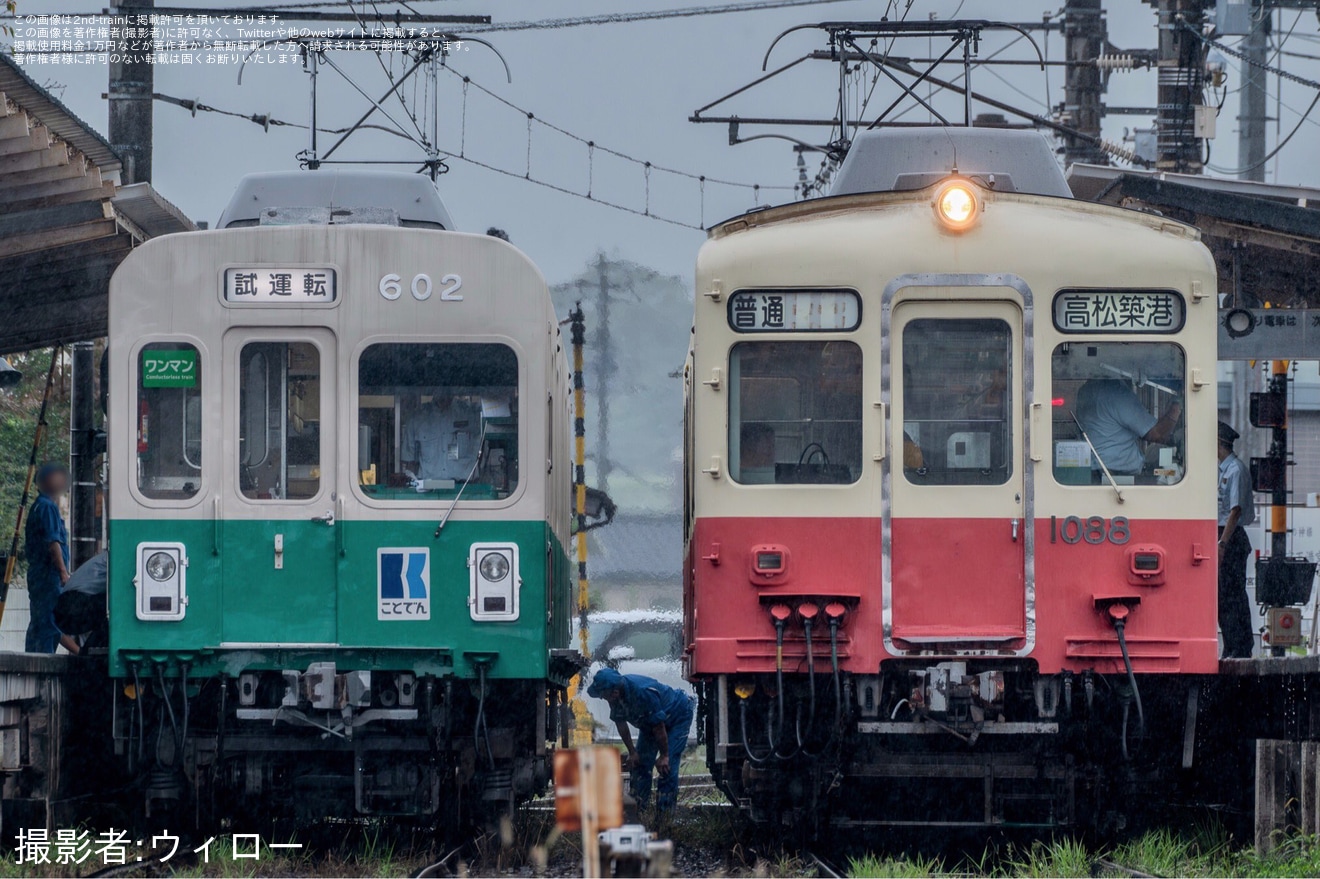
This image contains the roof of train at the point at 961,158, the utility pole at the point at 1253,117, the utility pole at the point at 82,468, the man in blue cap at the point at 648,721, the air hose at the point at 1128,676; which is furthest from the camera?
the utility pole at the point at 1253,117

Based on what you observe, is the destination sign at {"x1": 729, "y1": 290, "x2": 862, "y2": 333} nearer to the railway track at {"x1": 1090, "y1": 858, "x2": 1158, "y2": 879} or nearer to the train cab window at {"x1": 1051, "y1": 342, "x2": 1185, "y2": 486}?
the train cab window at {"x1": 1051, "y1": 342, "x2": 1185, "y2": 486}

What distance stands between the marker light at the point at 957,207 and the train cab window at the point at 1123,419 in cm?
75

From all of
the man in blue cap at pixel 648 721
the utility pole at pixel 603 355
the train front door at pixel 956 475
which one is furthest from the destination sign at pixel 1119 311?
the utility pole at pixel 603 355

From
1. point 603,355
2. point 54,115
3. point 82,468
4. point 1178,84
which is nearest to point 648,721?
point 82,468

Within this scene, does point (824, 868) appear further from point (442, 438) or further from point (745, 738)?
point (442, 438)

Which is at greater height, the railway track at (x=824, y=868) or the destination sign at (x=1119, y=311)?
the destination sign at (x=1119, y=311)

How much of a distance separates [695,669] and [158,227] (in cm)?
592

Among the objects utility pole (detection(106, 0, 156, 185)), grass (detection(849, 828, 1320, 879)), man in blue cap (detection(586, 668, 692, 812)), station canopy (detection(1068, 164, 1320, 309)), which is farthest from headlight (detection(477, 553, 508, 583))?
utility pole (detection(106, 0, 156, 185))

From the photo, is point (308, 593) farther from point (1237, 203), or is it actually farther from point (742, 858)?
point (1237, 203)

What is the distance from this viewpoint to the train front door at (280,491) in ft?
27.5

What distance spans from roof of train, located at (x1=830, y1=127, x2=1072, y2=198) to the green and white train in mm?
2269

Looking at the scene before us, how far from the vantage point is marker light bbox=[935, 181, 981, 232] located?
8.41 metres

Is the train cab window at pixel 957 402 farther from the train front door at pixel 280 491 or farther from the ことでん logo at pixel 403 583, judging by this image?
the train front door at pixel 280 491

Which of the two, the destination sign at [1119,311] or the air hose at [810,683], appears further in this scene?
the destination sign at [1119,311]
